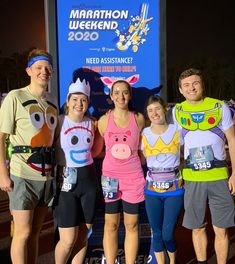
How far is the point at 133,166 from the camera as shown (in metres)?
3.35

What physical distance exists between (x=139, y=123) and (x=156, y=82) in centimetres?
53

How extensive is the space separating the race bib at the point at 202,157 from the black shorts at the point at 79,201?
85 centimetres

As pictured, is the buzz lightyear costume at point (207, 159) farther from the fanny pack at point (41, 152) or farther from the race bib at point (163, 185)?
the fanny pack at point (41, 152)

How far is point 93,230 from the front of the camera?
3.84 meters

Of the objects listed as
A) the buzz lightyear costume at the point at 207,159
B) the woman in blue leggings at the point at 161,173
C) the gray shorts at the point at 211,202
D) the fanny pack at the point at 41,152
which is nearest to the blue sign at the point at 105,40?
the woman in blue leggings at the point at 161,173

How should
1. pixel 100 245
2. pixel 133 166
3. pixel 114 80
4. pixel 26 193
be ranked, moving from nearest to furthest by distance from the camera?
pixel 26 193 → pixel 133 166 → pixel 114 80 → pixel 100 245

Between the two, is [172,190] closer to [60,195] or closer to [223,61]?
[60,195]

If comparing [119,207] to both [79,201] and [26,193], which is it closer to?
[79,201]

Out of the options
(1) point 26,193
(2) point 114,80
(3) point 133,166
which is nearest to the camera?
(1) point 26,193

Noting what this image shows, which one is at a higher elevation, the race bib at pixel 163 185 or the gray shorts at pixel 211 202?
the race bib at pixel 163 185

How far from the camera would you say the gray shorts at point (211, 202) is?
10.8 feet

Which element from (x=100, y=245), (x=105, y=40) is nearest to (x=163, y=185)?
(x=100, y=245)

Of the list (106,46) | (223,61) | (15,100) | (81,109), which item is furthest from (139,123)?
(223,61)

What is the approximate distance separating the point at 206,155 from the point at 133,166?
611 mm
